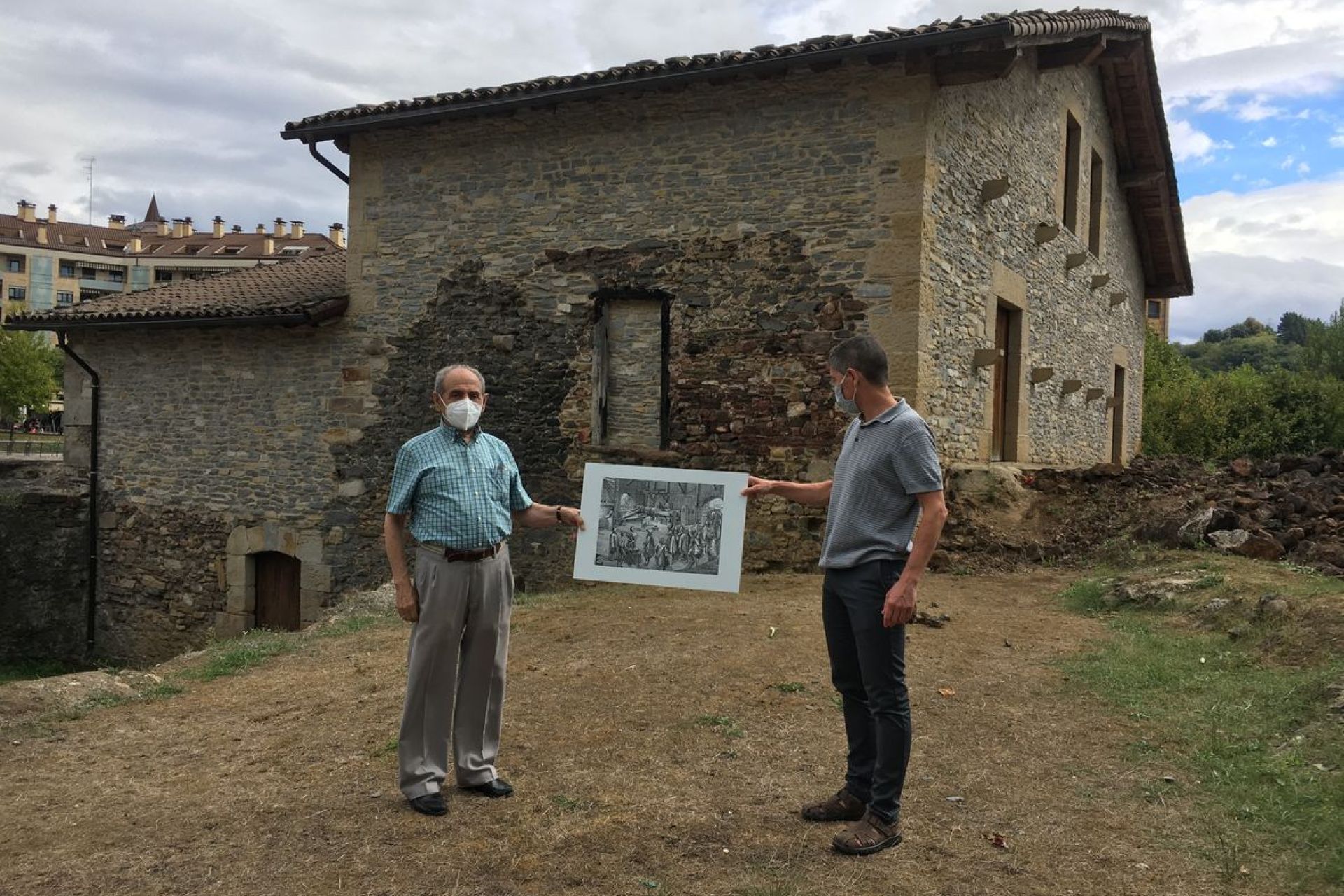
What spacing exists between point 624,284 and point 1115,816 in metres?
7.40

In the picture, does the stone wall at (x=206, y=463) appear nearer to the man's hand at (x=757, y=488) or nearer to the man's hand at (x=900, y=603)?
the man's hand at (x=757, y=488)

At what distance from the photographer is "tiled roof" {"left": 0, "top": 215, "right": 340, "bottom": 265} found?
59.0m

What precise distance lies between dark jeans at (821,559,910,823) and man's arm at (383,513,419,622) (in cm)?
160

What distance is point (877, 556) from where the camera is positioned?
129 inches

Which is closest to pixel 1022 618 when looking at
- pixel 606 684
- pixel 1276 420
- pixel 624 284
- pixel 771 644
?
pixel 771 644

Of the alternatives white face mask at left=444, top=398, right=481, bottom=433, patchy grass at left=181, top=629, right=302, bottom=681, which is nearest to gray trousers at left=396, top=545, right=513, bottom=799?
white face mask at left=444, top=398, right=481, bottom=433

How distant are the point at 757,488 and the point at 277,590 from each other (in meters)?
10.1

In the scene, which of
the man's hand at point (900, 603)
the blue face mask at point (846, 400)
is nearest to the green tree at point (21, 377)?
the blue face mask at point (846, 400)

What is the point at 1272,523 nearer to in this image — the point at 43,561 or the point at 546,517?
the point at 546,517

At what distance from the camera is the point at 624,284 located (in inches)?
395

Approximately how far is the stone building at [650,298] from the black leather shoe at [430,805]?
19.6 ft

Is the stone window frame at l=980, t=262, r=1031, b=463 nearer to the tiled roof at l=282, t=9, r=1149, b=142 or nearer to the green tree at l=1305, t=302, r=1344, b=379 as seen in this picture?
the tiled roof at l=282, t=9, r=1149, b=142

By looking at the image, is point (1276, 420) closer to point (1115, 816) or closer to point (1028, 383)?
point (1028, 383)

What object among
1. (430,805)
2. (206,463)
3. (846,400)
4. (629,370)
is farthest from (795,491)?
(206,463)
